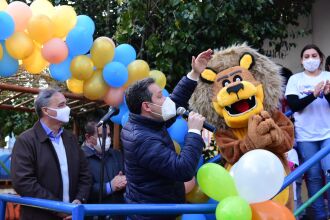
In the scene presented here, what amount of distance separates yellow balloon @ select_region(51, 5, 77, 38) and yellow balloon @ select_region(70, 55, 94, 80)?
0.22 metres

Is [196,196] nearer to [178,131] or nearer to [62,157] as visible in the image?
[178,131]

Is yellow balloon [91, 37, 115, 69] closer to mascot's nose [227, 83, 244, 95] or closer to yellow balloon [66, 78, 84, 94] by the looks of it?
yellow balloon [66, 78, 84, 94]

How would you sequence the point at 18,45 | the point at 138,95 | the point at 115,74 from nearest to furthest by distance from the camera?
the point at 138,95 → the point at 18,45 → the point at 115,74

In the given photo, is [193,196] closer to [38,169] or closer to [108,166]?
[108,166]

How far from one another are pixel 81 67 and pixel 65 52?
0.57 ft

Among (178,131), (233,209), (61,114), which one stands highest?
(61,114)

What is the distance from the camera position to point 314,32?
6891 mm

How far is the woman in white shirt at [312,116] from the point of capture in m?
4.03

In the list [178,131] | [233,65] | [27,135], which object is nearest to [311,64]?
[233,65]

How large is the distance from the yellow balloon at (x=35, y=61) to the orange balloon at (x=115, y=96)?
558 millimetres

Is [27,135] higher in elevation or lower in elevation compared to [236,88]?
lower

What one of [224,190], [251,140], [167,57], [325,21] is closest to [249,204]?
[224,190]

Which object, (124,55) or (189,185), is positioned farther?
(124,55)

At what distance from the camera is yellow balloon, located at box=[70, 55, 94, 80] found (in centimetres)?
401
